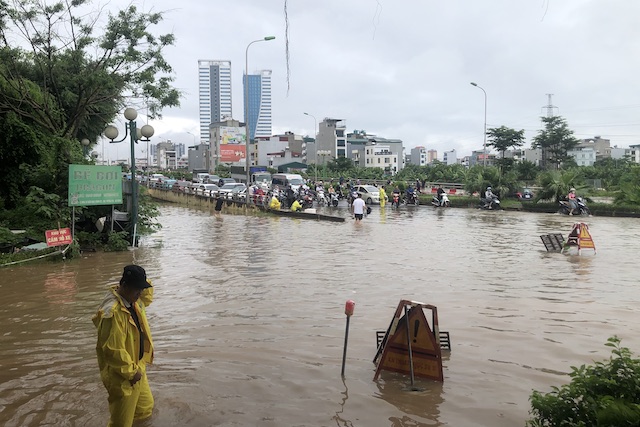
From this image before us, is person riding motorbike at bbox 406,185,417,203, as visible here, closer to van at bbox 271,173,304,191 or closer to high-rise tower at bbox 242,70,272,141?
van at bbox 271,173,304,191

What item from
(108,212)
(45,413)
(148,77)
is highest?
(148,77)

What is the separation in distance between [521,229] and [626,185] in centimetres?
911

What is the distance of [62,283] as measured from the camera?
1019cm

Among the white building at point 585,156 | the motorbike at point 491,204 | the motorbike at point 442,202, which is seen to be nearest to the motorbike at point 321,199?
the motorbike at point 442,202

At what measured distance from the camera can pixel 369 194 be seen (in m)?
35.2

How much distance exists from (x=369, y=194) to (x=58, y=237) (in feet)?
81.0

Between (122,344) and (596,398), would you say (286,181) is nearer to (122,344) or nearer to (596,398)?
(122,344)

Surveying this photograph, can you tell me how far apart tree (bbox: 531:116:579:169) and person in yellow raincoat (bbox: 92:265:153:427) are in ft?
225

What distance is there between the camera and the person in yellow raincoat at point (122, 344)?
11.6ft

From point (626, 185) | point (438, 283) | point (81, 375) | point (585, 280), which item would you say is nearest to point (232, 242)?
point (438, 283)

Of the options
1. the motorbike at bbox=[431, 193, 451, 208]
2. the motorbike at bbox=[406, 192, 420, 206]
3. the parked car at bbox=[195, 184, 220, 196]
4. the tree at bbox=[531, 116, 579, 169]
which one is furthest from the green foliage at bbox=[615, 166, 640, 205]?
the tree at bbox=[531, 116, 579, 169]

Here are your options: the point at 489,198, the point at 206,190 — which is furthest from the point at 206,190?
the point at 489,198

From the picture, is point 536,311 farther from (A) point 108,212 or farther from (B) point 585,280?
(A) point 108,212

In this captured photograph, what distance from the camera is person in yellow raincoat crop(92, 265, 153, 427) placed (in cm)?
354
